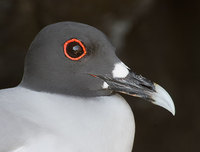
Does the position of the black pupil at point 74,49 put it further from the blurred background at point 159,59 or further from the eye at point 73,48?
the blurred background at point 159,59

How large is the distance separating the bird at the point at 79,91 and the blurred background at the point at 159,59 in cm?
174

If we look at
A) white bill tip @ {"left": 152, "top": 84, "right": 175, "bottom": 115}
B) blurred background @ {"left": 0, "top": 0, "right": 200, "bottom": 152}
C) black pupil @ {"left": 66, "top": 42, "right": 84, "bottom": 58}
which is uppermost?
black pupil @ {"left": 66, "top": 42, "right": 84, "bottom": 58}

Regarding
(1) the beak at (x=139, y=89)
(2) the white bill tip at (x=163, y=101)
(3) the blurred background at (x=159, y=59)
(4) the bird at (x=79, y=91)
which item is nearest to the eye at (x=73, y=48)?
(4) the bird at (x=79, y=91)

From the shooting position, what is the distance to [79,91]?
1.64 meters

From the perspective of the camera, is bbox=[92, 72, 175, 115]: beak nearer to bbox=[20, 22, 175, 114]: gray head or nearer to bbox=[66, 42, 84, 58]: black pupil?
bbox=[20, 22, 175, 114]: gray head

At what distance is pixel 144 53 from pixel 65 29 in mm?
2144

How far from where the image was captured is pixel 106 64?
1.67 m

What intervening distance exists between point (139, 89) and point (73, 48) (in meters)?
0.29

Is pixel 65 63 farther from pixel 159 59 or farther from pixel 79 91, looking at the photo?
pixel 159 59

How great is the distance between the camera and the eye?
63.9 inches

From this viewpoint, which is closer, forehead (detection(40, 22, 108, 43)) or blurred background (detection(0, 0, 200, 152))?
forehead (detection(40, 22, 108, 43))

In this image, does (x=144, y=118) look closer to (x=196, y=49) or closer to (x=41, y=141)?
(x=196, y=49)

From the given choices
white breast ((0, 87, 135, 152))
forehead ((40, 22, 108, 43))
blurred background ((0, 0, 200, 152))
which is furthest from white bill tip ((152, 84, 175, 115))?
blurred background ((0, 0, 200, 152))

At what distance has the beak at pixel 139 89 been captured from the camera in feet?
5.41
